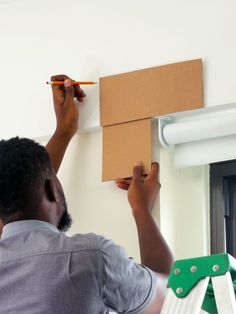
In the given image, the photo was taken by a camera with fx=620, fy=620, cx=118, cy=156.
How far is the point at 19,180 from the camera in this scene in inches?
48.8

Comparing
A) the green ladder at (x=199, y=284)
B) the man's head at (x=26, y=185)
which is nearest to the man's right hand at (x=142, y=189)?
the man's head at (x=26, y=185)

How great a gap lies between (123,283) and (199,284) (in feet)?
0.60

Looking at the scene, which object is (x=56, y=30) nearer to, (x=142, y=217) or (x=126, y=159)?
(x=126, y=159)

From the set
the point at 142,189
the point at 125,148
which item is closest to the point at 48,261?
the point at 142,189

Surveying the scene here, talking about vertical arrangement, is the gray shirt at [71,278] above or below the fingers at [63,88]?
below

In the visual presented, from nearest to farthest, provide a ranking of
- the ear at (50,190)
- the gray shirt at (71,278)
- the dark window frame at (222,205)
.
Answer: the gray shirt at (71,278) → the ear at (50,190) → the dark window frame at (222,205)

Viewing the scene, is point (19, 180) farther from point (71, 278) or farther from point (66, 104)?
point (66, 104)

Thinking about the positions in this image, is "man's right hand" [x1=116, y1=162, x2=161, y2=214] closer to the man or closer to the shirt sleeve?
the man

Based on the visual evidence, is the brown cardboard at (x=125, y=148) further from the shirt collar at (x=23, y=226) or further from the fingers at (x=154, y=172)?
the shirt collar at (x=23, y=226)

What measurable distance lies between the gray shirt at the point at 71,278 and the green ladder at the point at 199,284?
0.44ft

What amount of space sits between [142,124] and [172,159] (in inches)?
5.0

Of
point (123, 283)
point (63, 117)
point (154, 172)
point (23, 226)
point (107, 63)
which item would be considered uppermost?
point (107, 63)

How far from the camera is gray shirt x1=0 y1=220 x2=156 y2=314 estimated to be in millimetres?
1143

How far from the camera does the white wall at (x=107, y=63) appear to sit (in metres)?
1.59
